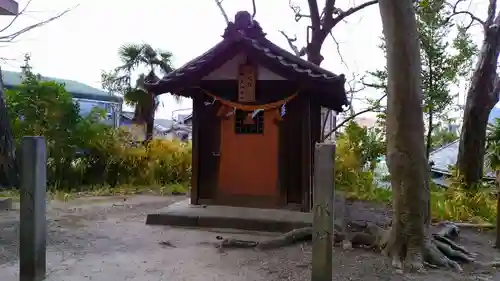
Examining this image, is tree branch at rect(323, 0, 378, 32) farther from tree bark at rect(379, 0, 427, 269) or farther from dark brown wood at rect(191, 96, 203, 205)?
tree bark at rect(379, 0, 427, 269)

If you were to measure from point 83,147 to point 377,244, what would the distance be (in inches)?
344

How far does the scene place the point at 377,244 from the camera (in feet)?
19.4

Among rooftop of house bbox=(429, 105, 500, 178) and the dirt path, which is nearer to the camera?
the dirt path

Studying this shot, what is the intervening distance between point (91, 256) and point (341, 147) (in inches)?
377

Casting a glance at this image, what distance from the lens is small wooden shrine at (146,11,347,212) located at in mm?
7797

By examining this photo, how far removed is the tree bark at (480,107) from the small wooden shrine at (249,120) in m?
4.03

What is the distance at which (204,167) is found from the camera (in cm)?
834

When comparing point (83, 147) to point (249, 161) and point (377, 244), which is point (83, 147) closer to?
point (249, 161)

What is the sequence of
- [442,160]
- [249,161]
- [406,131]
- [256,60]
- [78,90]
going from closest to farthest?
[406,131] < [256,60] < [249,161] < [442,160] < [78,90]

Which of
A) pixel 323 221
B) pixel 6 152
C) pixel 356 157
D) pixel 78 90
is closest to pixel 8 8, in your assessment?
pixel 6 152

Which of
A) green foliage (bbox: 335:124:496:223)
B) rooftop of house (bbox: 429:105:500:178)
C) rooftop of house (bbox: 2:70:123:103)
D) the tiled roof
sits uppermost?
rooftop of house (bbox: 2:70:123:103)

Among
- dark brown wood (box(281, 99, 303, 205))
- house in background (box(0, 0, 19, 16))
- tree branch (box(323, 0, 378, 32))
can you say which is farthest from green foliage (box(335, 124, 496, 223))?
house in background (box(0, 0, 19, 16))

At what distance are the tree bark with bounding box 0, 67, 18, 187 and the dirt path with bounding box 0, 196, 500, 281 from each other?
99.5 inches

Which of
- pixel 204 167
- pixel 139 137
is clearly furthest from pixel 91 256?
pixel 139 137
